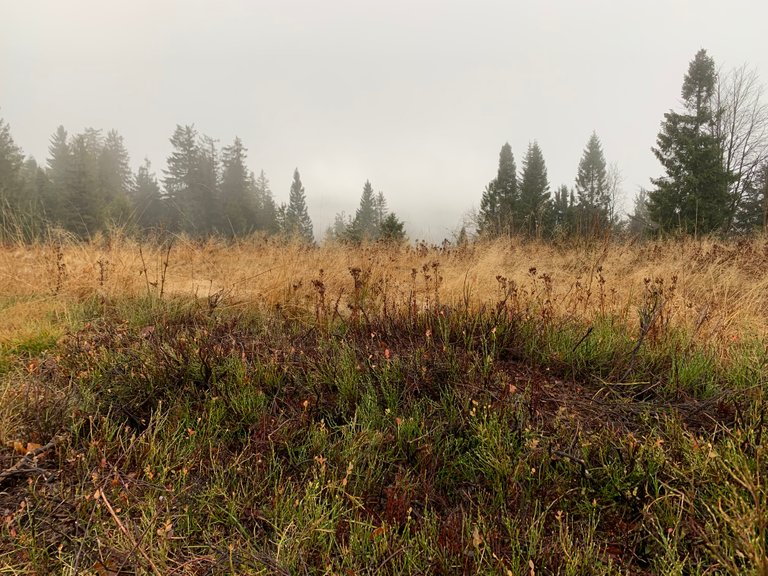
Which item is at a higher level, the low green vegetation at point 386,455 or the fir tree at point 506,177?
the fir tree at point 506,177

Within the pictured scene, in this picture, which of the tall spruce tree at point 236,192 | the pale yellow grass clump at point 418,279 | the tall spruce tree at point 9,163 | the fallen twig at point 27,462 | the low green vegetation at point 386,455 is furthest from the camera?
the tall spruce tree at point 236,192

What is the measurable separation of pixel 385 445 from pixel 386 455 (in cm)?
8

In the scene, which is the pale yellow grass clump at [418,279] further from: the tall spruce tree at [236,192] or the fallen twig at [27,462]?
the tall spruce tree at [236,192]

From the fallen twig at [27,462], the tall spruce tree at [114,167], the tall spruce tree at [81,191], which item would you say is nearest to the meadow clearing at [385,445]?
the fallen twig at [27,462]

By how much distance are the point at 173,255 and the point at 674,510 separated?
8.24 meters

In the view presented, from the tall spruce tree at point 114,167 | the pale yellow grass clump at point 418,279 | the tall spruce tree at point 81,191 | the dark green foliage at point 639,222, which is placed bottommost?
the pale yellow grass clump at point 418,279

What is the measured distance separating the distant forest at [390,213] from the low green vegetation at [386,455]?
3.68 meters

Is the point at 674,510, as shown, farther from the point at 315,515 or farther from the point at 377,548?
the point at 315,515

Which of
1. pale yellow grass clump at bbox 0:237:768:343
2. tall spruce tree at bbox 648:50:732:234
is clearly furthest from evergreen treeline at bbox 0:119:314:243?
tall spruce tree at bbox 648:50:732:234

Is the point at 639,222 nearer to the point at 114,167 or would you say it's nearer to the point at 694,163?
the point at 694,163

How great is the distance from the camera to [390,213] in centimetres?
1283

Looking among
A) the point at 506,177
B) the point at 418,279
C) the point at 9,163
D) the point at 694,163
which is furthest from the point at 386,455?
the point at 9,163

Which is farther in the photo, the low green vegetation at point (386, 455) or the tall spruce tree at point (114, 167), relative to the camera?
the tall spruce tree at point (114, 167)

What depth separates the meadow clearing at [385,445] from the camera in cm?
107
